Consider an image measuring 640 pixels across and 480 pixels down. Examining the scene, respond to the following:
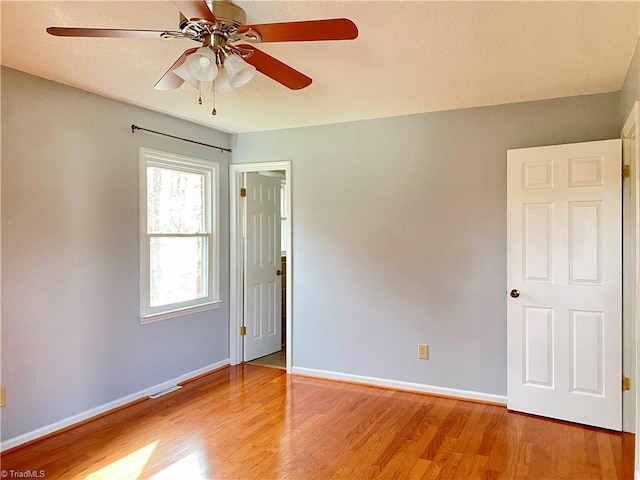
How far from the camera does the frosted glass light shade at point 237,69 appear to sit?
188 centimetres

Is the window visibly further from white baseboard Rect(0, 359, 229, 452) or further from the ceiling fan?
the ceiling fan

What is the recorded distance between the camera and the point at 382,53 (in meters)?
2.49

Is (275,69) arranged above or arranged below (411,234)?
above

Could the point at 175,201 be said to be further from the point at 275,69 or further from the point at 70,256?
the point at 275,69

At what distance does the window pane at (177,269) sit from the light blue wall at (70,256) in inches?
9.1

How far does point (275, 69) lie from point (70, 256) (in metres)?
2.02

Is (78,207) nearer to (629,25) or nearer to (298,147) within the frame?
(298,147)

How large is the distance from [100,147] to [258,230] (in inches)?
74.9

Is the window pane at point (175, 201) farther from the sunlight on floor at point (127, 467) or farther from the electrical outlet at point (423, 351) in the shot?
the electrical outlet at point (423, 351)

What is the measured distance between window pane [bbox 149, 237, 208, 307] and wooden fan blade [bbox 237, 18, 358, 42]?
2.46 m

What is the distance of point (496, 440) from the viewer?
2869 mm

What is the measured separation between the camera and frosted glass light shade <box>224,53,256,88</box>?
1.88 meters

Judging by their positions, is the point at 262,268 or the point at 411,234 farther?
the point at 262,268

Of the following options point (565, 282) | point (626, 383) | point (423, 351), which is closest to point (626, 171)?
point (565, 282)
